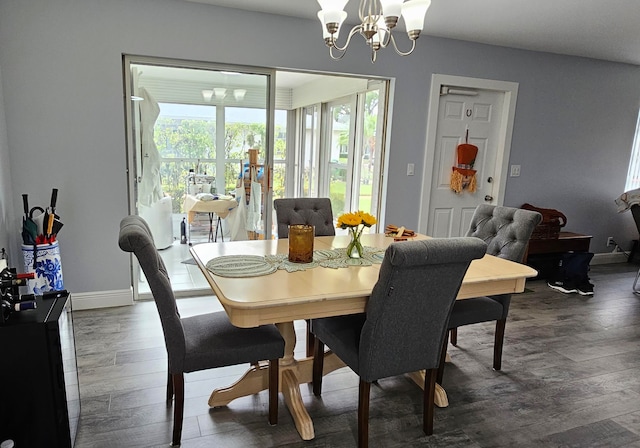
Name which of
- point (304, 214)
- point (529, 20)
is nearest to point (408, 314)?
point (304, 214)

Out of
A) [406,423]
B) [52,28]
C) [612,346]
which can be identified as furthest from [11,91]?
[612,346]

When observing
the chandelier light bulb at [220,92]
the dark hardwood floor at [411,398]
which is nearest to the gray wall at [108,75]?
the chandelier light bulb at [220,92]

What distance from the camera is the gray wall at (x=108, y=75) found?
→ 114 inches

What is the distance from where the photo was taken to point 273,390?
1.94 m

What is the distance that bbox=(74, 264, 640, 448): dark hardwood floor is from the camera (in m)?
1.93

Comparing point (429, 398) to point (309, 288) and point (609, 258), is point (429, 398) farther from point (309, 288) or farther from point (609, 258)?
point (609, 258)

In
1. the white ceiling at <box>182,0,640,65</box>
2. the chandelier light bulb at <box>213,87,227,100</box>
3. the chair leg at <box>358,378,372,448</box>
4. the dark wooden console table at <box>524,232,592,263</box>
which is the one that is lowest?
the chair leg at <box>358,378,372,448</box>

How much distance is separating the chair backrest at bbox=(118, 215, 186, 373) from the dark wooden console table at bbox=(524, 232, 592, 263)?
369 cm

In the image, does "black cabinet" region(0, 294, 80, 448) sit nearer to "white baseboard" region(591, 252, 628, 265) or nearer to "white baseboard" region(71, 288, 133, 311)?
"white baseboard" region(71, 288, 133, 311)

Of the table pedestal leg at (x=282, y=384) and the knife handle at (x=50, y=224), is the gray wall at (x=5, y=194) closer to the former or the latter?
the knife handle at (x=50, y=224)

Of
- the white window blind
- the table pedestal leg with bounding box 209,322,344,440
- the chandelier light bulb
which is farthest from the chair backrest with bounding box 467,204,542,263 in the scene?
the white window blind

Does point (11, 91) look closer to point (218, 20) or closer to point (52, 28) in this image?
point (52, 28)

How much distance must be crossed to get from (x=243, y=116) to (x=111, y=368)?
7.22 feet

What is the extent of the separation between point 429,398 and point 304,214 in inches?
55.8
